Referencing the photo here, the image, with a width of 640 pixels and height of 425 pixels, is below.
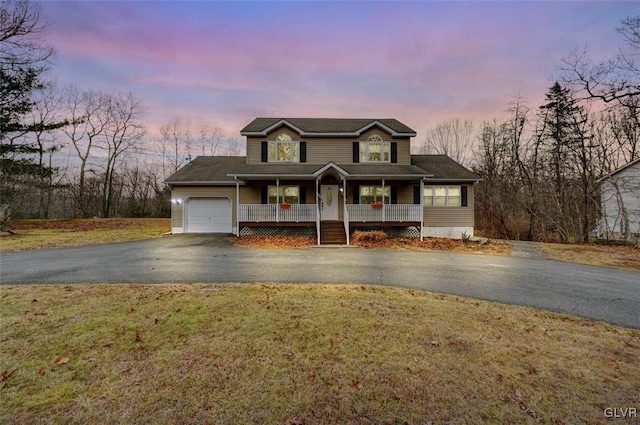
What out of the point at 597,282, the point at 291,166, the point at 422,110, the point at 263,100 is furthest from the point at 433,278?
the point at 263,100

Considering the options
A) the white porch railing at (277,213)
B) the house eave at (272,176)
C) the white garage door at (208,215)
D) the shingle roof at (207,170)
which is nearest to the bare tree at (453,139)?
the house eave at (272,176)

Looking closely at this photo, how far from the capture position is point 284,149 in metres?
17.2

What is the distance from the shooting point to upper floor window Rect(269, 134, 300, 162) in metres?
17.1

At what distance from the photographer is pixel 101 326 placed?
4113mm

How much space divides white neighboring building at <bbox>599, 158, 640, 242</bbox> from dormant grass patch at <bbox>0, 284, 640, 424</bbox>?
20.1m

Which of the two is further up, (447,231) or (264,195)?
(264,195)

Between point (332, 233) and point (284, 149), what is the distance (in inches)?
249

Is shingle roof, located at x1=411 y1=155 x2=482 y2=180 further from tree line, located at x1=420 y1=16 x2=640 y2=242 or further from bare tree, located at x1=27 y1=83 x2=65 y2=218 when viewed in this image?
bare tree, located at x1=27 y1=83 x2=65 y2=218

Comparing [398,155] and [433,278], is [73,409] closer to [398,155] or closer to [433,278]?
[433,278]

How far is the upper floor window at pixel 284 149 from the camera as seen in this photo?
1708 centimetres

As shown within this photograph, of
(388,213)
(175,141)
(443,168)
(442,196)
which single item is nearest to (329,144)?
(388,213)

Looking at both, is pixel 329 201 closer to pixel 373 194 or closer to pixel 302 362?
pixel 373 194

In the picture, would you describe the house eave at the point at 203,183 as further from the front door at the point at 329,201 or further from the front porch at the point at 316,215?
the front door at the point at 329,201

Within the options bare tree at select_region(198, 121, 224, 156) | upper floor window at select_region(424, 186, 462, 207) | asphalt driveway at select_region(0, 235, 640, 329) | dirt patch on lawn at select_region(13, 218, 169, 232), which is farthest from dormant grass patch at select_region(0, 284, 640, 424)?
bare tree at select_region(198, 121, 224, 156)
